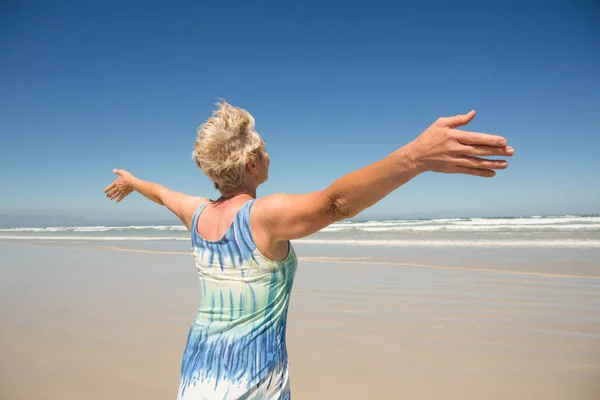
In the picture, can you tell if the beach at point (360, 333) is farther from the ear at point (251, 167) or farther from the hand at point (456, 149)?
the hand at point (456, 149)

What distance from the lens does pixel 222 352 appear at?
1.70m

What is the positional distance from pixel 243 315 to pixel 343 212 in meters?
0.67

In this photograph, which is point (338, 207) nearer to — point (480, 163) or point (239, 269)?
point (480, 163)

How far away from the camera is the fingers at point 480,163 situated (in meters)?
1.14

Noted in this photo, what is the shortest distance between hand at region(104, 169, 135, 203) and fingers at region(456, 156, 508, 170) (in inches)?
91.1

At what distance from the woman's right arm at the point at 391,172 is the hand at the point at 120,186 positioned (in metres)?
1.73

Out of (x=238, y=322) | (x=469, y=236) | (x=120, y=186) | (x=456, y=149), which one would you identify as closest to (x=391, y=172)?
(x=456, y=149)

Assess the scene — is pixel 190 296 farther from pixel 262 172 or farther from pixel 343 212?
pixel 343 212

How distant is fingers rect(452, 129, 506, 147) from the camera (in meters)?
1.11

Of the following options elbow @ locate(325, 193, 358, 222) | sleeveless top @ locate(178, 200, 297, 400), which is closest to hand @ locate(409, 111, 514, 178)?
elbow @ locate(325, 193, 358, 222)

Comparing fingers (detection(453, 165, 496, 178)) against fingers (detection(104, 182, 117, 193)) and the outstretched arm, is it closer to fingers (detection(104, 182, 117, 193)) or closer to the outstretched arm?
the outstretched arm

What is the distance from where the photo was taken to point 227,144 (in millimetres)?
1688

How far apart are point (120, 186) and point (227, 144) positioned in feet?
5.13

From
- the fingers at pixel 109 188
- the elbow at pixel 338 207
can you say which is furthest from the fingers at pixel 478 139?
the fingers at pixel 109 188
